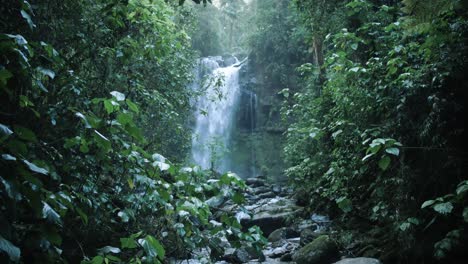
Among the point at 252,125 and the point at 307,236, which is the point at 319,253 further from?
the point at 252,125

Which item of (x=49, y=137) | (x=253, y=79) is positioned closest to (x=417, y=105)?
(x=49, y=137)

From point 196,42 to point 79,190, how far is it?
20.9 metres

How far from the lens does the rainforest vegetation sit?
6.10 ft

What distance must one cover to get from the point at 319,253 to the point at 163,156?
2.72 metres

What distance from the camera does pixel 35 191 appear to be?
141 centimetres

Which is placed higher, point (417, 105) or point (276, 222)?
point (417, 105)

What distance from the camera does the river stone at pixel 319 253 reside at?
4977 millimetres

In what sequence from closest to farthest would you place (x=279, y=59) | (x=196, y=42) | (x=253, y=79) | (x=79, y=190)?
1. (x=79, y=190)
2. (x=279, y=59)
3. (x=253, y=79)
4. (x=196, y=42)

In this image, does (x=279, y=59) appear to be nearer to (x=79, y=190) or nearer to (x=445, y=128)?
(x=445, y=128)

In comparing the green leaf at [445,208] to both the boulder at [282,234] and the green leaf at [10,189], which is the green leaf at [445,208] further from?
the boulder at [282,234]

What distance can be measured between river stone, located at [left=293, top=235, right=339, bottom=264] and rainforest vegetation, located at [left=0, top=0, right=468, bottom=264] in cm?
8

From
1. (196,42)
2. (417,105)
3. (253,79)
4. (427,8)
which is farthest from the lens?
(196,42)

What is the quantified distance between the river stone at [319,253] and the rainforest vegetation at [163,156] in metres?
0.08

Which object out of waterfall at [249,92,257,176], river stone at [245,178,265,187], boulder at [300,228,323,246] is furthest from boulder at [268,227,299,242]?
waterfall at [249,92,257,176]
